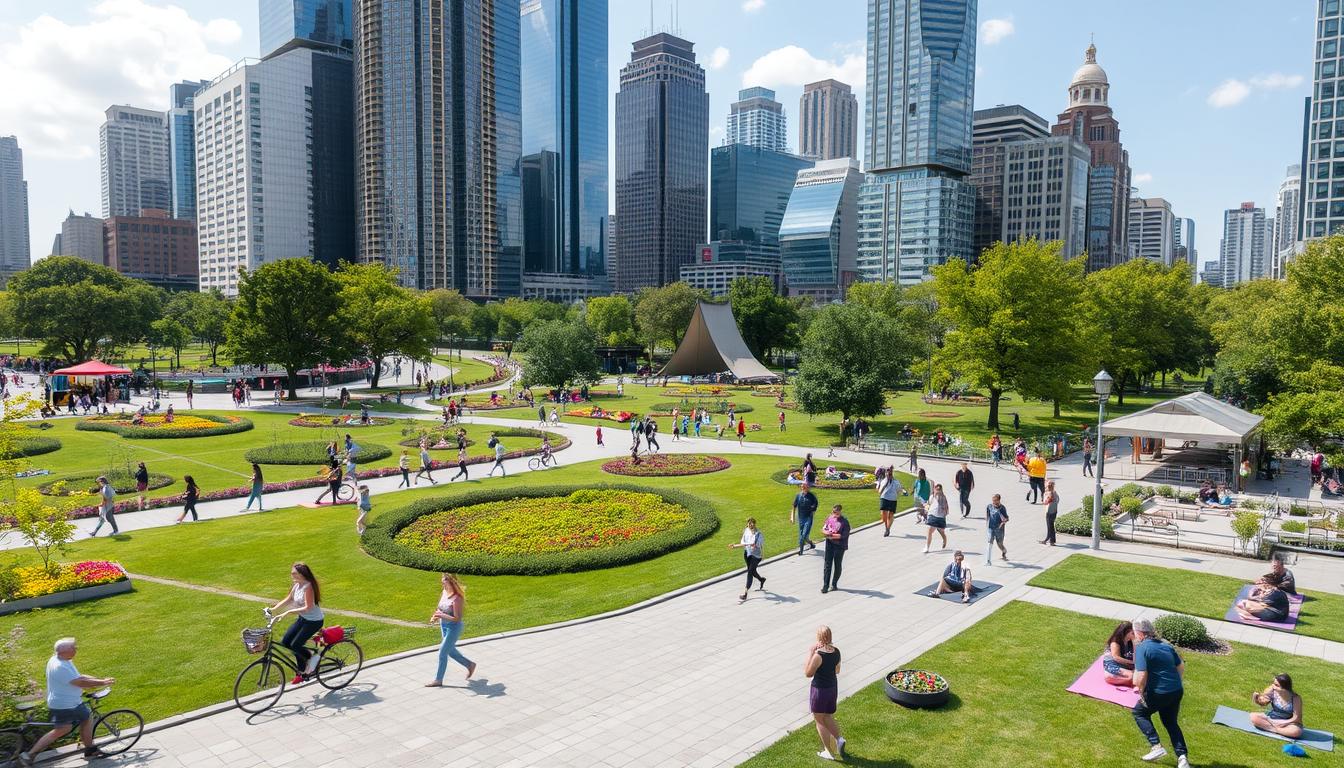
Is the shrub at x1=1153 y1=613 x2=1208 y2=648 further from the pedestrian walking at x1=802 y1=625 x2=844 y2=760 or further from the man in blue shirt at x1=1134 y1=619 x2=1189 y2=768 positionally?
the pedestrian walking at x1=802 y1=625 x2=844 y2=760

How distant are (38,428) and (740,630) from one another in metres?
38.4

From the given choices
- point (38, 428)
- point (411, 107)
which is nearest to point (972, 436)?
point (38, 428)

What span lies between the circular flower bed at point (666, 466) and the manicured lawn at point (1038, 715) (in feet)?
53.3

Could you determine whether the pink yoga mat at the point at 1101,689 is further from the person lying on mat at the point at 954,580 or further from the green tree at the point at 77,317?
the green tree at the point at 77,317

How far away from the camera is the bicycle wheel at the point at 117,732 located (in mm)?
9242

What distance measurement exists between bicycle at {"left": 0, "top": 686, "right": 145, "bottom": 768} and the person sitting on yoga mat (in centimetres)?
1291

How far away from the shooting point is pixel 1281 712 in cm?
964

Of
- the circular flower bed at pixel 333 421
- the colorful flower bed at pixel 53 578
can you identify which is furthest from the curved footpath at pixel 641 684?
the circular flower bed at pixel 333 421

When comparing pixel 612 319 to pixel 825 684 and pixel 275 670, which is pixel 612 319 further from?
pixel 825 684

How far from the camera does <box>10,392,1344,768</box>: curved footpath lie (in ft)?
30.4

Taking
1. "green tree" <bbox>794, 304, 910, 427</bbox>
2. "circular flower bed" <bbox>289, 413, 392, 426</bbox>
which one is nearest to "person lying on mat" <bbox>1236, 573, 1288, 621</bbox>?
"green tree" <bbox>794, 304, 910, 427</bbox>

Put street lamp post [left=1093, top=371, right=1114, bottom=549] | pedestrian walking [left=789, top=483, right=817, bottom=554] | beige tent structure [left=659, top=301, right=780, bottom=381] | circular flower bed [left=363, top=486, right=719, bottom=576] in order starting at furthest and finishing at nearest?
beige tent structure [left=659, top=301, right=780, bottom=381] → street lamp post [left=1093, top=371, right=1114, bottom=549] → pedestrian walking [left=789, top=483, right=817, bottom=554] → circular flower bed [left=363, top=486, right=719, bottom=576]

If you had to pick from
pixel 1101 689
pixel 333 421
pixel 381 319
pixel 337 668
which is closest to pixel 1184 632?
pixel 1101 689

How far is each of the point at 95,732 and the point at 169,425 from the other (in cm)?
3421
